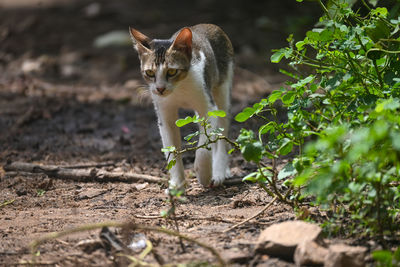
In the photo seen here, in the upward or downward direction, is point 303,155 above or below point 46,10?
above

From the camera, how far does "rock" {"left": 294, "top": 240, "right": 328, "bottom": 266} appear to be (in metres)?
2.52

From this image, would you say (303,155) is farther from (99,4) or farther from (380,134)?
(99,4)

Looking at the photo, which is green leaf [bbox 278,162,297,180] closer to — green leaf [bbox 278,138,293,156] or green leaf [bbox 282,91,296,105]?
green leaf [bbox 278,138,293,156]

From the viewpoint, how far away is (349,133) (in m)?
2.66

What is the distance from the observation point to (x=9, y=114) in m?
7.07

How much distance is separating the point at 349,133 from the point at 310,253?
61 centimetres

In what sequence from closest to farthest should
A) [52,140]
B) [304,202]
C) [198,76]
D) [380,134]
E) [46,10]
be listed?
[380,134] < [304,202] < [198,76] < [52,140] < [46,10]

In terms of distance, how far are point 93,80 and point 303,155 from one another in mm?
6658

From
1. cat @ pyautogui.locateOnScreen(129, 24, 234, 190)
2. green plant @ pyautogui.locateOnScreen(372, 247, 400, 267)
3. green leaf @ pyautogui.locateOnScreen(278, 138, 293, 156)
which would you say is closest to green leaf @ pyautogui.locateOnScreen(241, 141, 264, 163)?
green leaf @ pyautogui.locateOnScreen(278, 138, 293, 156)

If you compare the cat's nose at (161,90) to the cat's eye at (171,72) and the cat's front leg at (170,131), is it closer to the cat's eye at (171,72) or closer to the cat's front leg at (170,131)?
the cat's eye at (171,72)

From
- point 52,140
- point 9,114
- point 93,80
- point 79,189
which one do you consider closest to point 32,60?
point 93,80

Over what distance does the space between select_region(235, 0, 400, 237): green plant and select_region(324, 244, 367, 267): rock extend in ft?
0.79

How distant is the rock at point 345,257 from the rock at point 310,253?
1.8 inches

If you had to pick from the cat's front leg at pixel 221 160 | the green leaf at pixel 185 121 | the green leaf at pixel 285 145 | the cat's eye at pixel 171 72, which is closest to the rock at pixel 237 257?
the green leaf at pixel 285 145
